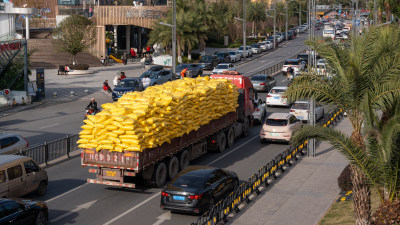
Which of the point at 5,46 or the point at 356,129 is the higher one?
the point at 5,46

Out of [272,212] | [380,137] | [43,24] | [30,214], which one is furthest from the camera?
[43,24]

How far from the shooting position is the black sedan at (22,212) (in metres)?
15.9

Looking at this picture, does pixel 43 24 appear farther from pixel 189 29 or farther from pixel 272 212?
pixel 272 212

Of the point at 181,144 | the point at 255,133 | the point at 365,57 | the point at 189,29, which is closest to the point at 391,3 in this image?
the point at 189,29

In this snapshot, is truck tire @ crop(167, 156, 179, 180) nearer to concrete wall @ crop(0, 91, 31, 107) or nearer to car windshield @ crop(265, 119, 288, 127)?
car windshield @ crop(265, 119, 288, 127)

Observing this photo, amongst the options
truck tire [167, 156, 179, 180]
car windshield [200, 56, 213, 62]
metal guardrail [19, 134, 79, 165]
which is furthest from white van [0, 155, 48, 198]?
car windshield [200, 56, 213, 62]

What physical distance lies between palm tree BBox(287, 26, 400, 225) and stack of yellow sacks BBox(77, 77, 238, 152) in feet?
21.7

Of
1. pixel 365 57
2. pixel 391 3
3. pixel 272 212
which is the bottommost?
pixel 272 212

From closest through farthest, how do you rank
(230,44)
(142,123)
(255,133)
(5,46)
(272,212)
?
(272,212) < (142,123) < (255,133) < (5,46) < (230,44)

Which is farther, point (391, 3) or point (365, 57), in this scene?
point (391, 3)

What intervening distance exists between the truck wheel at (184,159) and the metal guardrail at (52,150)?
238 inches

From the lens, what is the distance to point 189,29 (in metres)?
69.2

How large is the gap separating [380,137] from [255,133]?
1832 cm

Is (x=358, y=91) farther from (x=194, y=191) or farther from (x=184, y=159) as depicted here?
(x=184, y=159)
